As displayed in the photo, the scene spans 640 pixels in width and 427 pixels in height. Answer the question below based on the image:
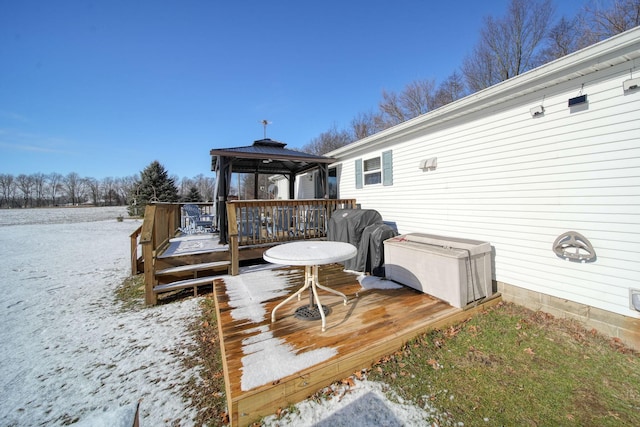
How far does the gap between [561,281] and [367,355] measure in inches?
112

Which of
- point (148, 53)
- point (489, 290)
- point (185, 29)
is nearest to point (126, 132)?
point (148, 53)

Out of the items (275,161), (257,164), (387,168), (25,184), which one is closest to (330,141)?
(257,164)

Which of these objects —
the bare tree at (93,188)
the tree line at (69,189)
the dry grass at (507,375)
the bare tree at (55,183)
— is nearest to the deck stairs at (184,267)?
the dry grass at (507,375)

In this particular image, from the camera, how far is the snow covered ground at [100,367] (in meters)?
1.92

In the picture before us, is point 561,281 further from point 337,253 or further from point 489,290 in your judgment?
point 337,253

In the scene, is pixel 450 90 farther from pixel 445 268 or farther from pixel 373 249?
pixel 445 268

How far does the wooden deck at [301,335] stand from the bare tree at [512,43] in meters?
15.1

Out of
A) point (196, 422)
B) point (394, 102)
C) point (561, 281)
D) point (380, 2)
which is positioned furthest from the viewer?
point (394, 102)

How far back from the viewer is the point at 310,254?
100.0 inches

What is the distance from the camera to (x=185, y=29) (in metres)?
6.74

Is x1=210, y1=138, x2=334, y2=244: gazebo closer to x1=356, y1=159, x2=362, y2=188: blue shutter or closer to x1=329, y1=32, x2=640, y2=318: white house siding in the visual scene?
x1=356, y1=159, x2=362, y2=188: blue shutter

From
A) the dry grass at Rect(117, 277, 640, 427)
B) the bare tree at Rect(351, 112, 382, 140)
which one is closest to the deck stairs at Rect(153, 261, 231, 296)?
the dry grass at Rect(117, 277, 640, 427)

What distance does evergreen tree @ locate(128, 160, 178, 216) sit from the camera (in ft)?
69.8

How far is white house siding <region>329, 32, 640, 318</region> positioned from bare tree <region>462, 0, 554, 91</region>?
12969 millimetres
